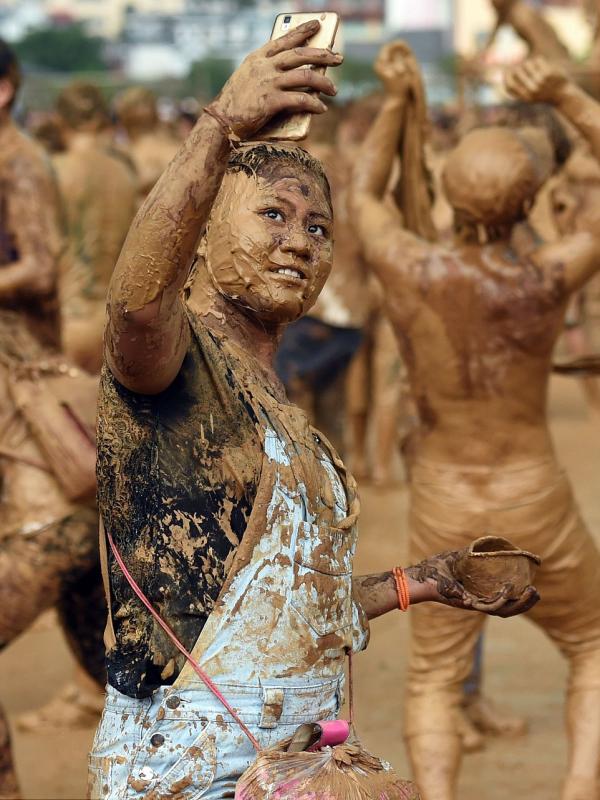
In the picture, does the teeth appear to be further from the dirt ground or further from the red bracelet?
the dirt ground

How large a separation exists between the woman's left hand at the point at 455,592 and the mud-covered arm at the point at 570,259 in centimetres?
168

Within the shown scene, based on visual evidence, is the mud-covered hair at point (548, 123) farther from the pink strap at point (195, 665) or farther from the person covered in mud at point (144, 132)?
the person covered in mud at point (144, 132)

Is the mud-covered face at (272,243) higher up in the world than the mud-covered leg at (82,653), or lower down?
higher up

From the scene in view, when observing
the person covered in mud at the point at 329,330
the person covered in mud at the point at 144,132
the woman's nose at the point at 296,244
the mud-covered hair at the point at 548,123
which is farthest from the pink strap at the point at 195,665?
the person covered in mud at the point at 144,132

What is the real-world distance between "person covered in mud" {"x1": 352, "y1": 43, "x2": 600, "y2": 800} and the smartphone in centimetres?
196

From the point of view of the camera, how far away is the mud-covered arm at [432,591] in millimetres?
2645

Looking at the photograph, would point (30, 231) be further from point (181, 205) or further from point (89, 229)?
point (89, 229)

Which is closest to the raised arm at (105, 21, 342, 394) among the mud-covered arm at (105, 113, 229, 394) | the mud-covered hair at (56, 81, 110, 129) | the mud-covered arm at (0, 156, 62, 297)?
the mud-covered arm at (105, 113, 229, 394)

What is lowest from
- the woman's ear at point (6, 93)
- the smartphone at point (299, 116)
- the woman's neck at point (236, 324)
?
the woman's neck at point (236, 324)

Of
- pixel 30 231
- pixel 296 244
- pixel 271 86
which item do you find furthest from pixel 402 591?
pixel 30 231

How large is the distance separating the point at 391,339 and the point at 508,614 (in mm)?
6687

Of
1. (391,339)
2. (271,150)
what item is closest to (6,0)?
(391,339)

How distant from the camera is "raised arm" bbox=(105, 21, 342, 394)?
2121 mm

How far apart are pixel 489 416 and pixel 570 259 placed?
1.72 ft
